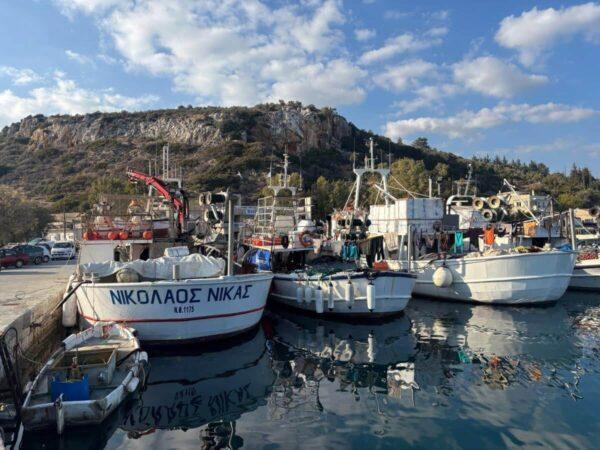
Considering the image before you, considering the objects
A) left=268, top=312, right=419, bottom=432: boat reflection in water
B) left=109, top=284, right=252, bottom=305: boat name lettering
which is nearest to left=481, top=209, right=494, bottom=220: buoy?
left=268, top=312, right=419, bottom=432: boat reflection in water

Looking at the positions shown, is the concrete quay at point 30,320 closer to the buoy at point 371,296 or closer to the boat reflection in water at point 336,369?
the boat reflection in water at point 336,369

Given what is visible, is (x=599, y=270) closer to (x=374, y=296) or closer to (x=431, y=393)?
(x=374, y=296)

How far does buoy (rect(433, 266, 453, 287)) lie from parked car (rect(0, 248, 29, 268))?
24.1m

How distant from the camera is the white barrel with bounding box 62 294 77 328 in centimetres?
1286

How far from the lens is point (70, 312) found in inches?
509

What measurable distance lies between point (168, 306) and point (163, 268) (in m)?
1.31

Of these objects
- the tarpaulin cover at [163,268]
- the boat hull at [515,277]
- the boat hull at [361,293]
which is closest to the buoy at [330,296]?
the boat hull at [361,293]

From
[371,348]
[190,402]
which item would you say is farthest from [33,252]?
[371,348]

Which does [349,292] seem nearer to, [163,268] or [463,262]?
[163,268]

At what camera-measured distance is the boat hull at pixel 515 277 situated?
1702cm

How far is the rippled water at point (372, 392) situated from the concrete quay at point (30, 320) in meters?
2.60

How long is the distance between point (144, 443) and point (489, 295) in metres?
14.9

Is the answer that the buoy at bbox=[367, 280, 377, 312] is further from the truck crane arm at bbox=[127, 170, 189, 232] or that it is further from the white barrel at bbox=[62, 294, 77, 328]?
the truck crane arm at bbox=[127, 170, 189, 232]

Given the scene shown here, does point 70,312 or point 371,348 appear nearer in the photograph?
point 371,348
